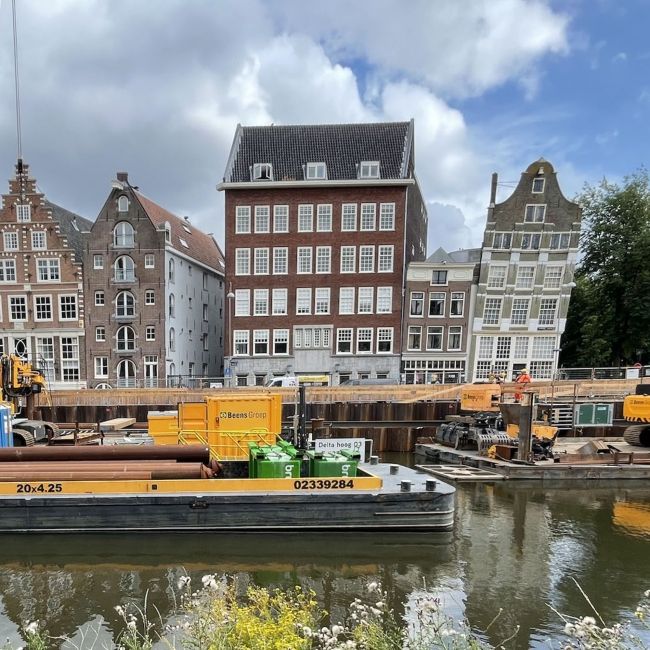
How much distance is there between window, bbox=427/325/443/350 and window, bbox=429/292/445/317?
1.14m

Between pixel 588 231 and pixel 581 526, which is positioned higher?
pixel 588 231

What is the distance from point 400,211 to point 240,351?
17838 millimetres

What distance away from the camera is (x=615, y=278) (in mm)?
38719

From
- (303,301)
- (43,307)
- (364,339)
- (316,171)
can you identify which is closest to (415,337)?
(364,339)

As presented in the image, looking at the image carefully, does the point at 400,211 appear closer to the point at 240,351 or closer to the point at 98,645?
the point at 240,351

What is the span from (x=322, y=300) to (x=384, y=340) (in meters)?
6.22

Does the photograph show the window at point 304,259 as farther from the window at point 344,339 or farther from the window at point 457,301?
the window at point 457,301

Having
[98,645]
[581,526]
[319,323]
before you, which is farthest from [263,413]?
[319,323]

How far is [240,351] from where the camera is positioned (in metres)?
36.9

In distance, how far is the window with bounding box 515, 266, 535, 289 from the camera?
37.2 metres

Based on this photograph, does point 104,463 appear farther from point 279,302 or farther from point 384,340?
point 384,340

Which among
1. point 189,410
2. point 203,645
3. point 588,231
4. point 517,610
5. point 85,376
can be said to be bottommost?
point 85,376

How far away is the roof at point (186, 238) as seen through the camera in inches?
1501

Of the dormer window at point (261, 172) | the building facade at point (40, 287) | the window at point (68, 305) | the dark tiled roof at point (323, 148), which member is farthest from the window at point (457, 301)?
the window at point (68, 305)
